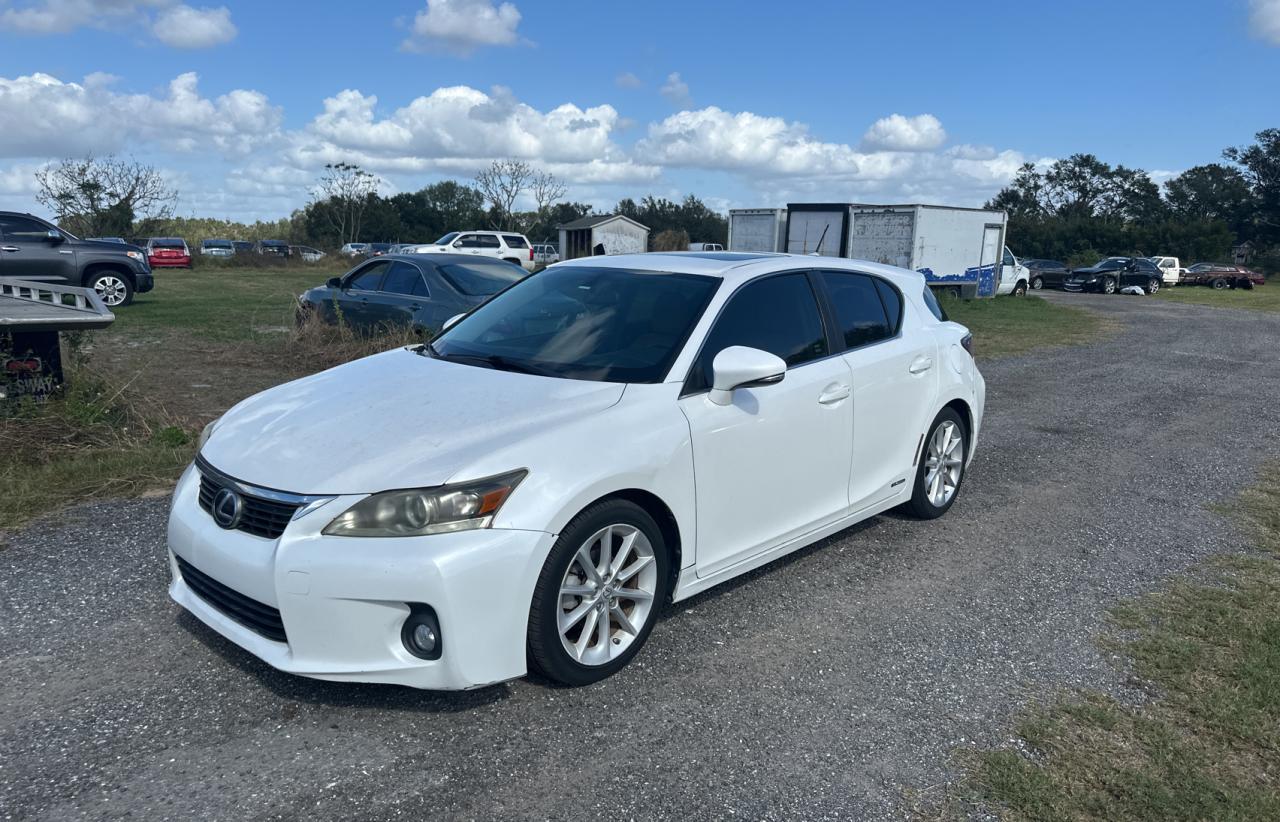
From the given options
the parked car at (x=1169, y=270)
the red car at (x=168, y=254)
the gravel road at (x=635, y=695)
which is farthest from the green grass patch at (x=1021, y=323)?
the red car at (x=168, y=254)

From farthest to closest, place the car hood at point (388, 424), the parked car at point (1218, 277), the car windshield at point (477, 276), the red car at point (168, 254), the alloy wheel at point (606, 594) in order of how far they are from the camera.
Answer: the parked car at point (1218, 277)
the red car at point (168, 254)
the car windshield at point (477, 276)
the alloy wheel at point (606, 594)
the car hood at point (388, 424)

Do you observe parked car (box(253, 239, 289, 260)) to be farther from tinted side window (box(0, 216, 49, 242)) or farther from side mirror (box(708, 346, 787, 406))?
side mirror (box(708, 346, 787, 406))

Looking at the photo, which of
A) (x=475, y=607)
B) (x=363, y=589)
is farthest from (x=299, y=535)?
(x=475, y=607)

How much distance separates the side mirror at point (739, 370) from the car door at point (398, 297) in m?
6.66

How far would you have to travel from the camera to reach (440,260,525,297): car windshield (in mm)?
9742

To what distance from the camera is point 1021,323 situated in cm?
2005

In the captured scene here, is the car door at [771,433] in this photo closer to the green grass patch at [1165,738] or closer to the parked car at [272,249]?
the green grass patch at [1165,738]

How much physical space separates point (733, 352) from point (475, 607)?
5.00 ft

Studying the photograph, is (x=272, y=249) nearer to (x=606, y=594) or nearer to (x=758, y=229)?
(x=758, y=229)

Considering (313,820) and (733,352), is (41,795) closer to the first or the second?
(313,820)

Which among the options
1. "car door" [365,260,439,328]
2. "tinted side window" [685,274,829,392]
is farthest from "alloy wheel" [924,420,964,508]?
"car door" [365,260,439,328]

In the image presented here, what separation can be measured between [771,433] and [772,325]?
1.96 feet

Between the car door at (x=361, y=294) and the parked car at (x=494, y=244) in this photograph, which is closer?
the car door at (x=361, y=294)

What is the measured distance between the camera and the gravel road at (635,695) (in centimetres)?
277
